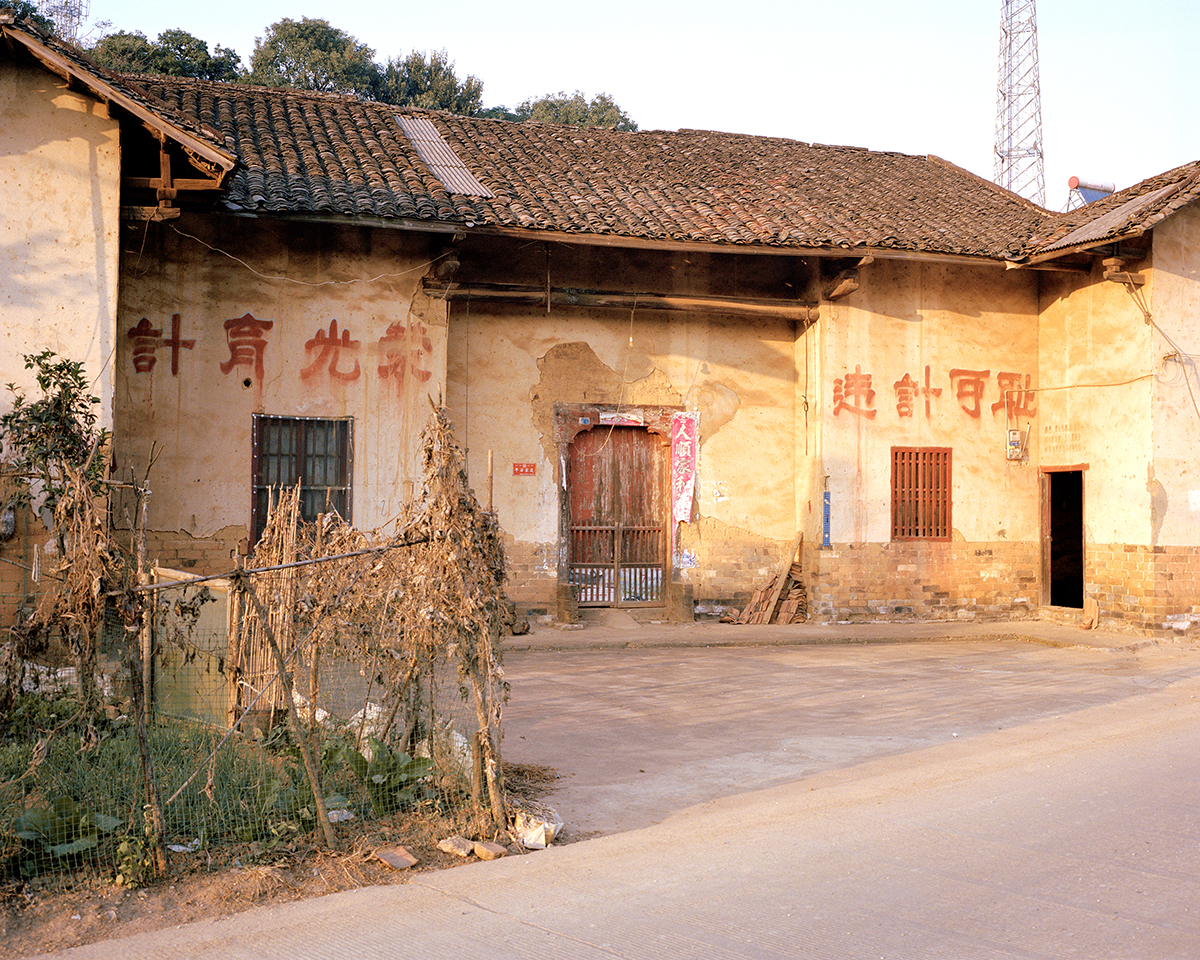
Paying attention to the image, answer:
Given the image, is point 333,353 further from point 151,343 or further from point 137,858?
point 137,858

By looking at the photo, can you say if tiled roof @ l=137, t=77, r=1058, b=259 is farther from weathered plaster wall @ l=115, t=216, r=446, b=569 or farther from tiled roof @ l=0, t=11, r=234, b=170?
tiled roof @ l=0, t=11, r=234, b=170

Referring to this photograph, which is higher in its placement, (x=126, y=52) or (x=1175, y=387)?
(x=126, y=52)

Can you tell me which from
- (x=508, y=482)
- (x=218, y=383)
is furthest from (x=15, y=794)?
(x=508, y=482)

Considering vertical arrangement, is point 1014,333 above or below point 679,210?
below

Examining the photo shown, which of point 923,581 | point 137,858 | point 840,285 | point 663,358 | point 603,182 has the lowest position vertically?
point 137,858

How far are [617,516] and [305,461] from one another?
3.95m

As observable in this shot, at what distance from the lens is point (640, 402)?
13.4 metres

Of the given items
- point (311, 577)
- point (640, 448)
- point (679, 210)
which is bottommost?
point (311, 577)

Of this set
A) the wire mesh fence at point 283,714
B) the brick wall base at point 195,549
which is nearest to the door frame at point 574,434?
the brick wall base at point 195,549

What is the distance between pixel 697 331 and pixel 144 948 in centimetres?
1090

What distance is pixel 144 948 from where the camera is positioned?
3674mm

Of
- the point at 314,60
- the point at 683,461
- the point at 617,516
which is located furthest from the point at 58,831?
the point at 314,60

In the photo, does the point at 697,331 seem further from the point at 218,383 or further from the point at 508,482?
the point at 218,383

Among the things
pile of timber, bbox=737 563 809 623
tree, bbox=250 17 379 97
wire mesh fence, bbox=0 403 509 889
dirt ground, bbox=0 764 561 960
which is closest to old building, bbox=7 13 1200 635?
pile of timber, bbox=737 563 809 623
